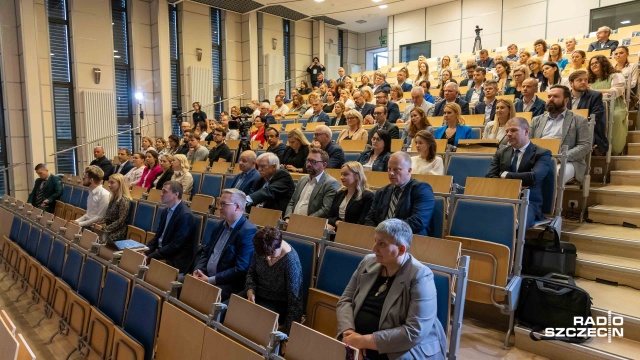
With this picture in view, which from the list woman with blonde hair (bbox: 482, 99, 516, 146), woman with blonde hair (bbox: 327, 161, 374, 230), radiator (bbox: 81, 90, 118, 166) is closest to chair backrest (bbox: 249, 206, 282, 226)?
woman with blonde hair (bbox: 327, 161, 374, 230)

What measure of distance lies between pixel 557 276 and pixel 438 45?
342 inches

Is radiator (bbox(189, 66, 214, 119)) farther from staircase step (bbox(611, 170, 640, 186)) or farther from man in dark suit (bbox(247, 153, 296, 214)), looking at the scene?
staircase step (bbox(611, 170, 640, 186))

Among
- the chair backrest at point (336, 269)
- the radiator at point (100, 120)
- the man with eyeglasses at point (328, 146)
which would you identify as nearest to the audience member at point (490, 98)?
the man with eyeglasses at point (328, 146)

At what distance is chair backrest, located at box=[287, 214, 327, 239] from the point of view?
2.18m

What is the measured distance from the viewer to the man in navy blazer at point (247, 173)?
326 cm

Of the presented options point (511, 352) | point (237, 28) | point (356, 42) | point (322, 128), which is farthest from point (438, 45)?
point (511, 352)

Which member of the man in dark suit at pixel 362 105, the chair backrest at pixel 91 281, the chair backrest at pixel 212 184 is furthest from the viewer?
the man in dark suit at pixel 362 105

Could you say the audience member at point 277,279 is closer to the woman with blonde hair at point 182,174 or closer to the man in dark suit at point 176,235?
the man in dark suit at point 176,235

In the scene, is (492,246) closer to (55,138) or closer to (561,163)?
(561,163)

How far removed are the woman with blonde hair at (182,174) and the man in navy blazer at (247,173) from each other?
930 millimetres

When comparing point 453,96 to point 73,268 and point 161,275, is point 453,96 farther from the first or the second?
point 73,268

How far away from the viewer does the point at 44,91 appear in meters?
6.96

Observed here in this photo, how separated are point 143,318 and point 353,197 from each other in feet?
4.23

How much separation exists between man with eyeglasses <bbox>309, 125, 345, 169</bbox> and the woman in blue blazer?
0.85 metres
